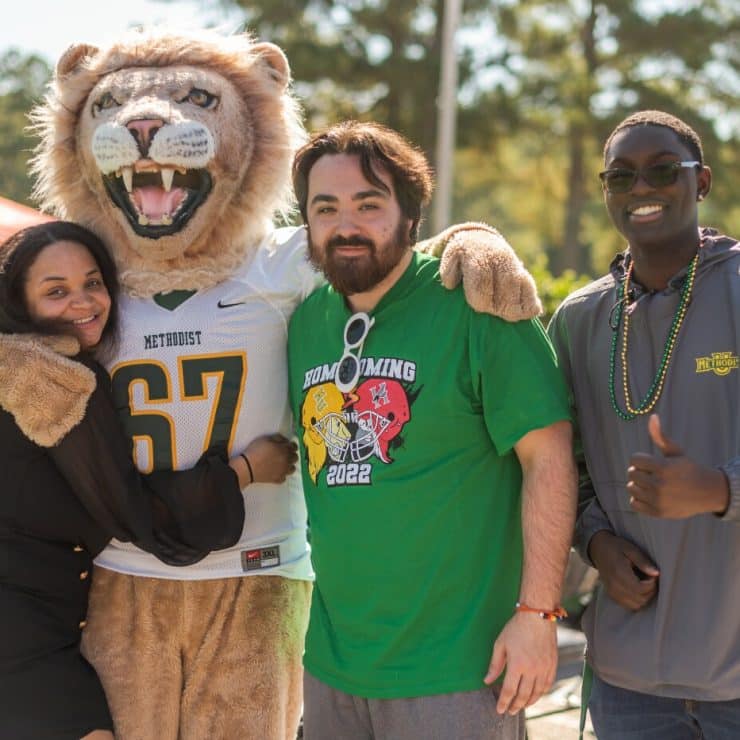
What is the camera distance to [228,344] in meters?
3.28

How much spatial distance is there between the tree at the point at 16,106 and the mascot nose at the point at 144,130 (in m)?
9.48

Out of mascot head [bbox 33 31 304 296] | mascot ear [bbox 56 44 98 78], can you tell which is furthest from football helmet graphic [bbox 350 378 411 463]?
mascot ear [bbox 56 44 98 78]

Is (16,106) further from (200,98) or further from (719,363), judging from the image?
(719,363)

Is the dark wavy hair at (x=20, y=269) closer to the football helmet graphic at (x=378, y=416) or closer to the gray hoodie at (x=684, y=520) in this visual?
the football helmet graphic at (x=378, y=416)

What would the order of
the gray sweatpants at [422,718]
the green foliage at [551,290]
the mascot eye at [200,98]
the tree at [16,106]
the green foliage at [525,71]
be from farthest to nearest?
the green foliage at [525,71], the tree at [16,106], the green foliage at [551,290], the mascot eye at [200,98], the gray sweatpants at [422,718]

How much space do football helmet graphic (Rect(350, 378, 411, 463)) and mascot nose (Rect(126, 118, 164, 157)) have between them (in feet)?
3.73

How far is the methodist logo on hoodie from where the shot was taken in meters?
2.51

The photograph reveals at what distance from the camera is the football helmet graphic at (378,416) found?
9.05 ft

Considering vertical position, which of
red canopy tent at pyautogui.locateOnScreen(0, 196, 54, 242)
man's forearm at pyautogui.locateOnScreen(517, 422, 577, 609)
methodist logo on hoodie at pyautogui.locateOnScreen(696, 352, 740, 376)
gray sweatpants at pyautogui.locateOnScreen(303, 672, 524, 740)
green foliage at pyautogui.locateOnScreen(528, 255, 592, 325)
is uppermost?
green foliage at pyautogui.locateOnScreen(528, 255, 592, 325)

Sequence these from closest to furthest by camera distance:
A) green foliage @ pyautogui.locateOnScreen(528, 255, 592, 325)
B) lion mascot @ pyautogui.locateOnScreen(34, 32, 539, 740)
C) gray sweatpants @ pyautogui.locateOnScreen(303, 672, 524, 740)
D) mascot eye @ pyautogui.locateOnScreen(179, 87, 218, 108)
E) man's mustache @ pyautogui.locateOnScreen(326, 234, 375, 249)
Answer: gray sweatpants @ pyautogui.locateOnScreen(303, 672, 524, 740), man's mustache @ pyautogui.locateOnScreen(326, 234, 375, 249), lion mascot @ pyautogui.locateOnScreen(34, 32, 539, 740), mascot eye @ pyautogui.locateOnScreen(179, 87, 218, 108), green foliage @ pyautogui.locateOnScreen(528, 255, 592, 325)

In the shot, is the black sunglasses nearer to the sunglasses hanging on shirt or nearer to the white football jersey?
the sunglasses hanging on shirt

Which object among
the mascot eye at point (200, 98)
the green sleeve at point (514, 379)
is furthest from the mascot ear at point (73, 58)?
the green sleeve at point (514, 379)

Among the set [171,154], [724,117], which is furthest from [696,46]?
[171,154]

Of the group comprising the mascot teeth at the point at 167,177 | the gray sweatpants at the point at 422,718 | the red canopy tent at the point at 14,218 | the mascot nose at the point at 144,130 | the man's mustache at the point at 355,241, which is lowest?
the gray sweatpants at the point at 422,718
